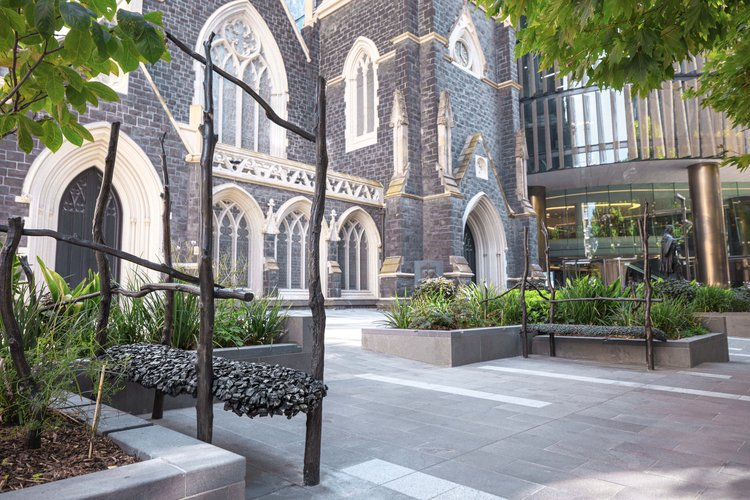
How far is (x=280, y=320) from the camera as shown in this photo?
19.7 ft

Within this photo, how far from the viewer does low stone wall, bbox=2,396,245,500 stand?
69.6 inches

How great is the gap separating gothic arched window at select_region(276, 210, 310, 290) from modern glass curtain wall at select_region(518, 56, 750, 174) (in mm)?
19286

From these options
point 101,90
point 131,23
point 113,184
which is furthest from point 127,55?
point 113,184

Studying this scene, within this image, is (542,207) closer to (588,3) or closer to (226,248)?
(226,248)

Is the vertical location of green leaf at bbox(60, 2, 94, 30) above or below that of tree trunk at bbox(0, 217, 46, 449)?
above

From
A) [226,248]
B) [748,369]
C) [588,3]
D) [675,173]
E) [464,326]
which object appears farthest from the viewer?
[675,173]

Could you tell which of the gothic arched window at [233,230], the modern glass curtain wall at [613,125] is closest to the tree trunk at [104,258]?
the gothic arched window at [233,230]

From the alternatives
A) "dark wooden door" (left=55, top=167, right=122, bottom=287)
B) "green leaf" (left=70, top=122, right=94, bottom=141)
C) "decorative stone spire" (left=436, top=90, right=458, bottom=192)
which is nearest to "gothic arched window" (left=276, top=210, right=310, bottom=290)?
"dark wooden door" (left=55, top=167, right=122, bottom=287)

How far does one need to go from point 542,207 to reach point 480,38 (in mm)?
14285

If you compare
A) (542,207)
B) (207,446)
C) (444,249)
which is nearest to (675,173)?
(542,207)

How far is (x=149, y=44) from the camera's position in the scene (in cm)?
229

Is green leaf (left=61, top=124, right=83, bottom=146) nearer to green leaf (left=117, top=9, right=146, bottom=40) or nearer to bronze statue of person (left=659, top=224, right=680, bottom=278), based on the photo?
green leaf (left=117, top=9, right=146, bottom=40)

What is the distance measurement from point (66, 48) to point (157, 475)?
1.86m

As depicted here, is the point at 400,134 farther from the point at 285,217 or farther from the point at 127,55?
the point at 127,55
